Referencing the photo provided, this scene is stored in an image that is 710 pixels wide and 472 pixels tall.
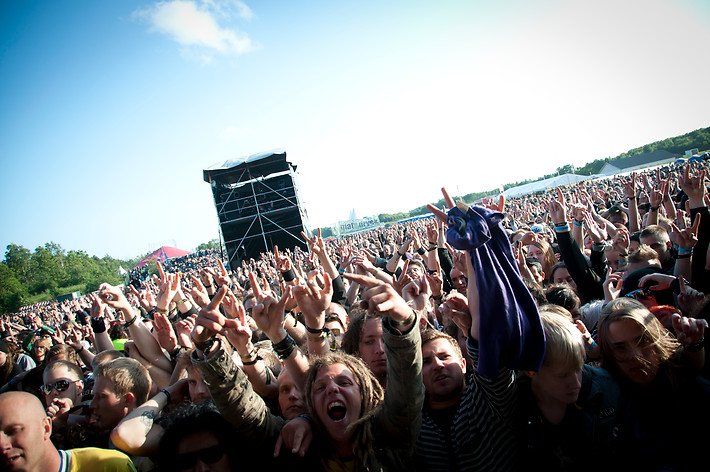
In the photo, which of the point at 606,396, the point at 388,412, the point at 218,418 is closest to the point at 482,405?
the point at 388,412

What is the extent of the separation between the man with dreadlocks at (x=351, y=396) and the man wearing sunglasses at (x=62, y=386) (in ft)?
7.17

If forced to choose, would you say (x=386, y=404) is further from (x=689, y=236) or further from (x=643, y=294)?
(x=689, y=236)

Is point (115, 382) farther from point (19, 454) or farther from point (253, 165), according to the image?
point (253, 165)

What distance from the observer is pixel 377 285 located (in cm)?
154

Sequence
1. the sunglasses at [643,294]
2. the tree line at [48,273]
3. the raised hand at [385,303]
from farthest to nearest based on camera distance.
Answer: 1. the tree line at [48,273]
2. the sunglasses at [643,294]
3. the raised hand at [385,303]

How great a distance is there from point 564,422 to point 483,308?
0.78 meters

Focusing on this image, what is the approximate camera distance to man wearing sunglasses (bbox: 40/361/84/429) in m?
2.98

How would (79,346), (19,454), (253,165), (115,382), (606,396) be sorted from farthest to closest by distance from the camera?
(253,165), (79,346), (115,382), (606,396), (19,454)

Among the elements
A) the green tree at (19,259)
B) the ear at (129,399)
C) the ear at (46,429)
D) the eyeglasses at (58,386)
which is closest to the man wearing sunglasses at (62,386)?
the eyeglasses at (58,386)

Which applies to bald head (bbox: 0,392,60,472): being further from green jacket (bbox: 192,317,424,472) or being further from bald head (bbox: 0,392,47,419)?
green jacket (bbox: 192,317,424,472)

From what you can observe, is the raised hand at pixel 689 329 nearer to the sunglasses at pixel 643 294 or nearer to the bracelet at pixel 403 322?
the sunglasses at pixel 643 294

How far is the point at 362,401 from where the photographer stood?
1.87 m

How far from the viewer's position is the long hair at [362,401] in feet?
5.21

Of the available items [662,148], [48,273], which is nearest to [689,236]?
[48,273]
